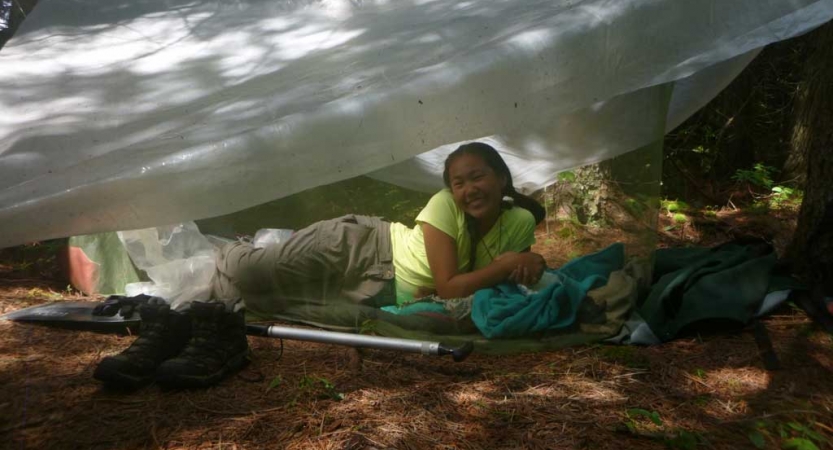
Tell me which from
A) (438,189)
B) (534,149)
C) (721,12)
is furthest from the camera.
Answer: (534,149)

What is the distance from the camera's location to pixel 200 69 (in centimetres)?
223

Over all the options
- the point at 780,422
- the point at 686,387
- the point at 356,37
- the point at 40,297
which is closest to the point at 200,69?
the point at 356,37

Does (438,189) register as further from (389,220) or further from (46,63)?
(46,63)

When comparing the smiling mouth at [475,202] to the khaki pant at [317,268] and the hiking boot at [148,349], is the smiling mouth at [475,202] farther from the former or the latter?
the hiking boot at [148,349]

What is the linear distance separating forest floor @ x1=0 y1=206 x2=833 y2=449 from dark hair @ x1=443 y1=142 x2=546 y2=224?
545 mm

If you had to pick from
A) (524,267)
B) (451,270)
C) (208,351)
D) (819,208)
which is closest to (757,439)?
(524,267)

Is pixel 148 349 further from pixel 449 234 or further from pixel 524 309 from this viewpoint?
pixel 524 309

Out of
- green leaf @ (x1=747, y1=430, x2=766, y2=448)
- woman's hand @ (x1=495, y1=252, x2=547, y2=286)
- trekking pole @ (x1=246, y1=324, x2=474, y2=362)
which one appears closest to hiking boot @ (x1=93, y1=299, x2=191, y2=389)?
trekking pole @ (x1=246, y1=324, x2=474, y2=362)

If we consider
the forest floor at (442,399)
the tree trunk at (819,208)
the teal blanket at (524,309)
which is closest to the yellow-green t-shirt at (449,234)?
the teal blanket at (524,309)

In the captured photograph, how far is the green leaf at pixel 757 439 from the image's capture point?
1.42 meters

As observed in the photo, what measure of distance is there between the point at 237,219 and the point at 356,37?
2.62ft

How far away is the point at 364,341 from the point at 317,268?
334mm

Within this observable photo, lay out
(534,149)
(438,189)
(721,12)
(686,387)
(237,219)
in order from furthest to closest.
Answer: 1. (534,149)
2. (438,189)
3. (237,219)
4. (721,12)
5. (686,387)

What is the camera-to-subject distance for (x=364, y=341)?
6.03ft
